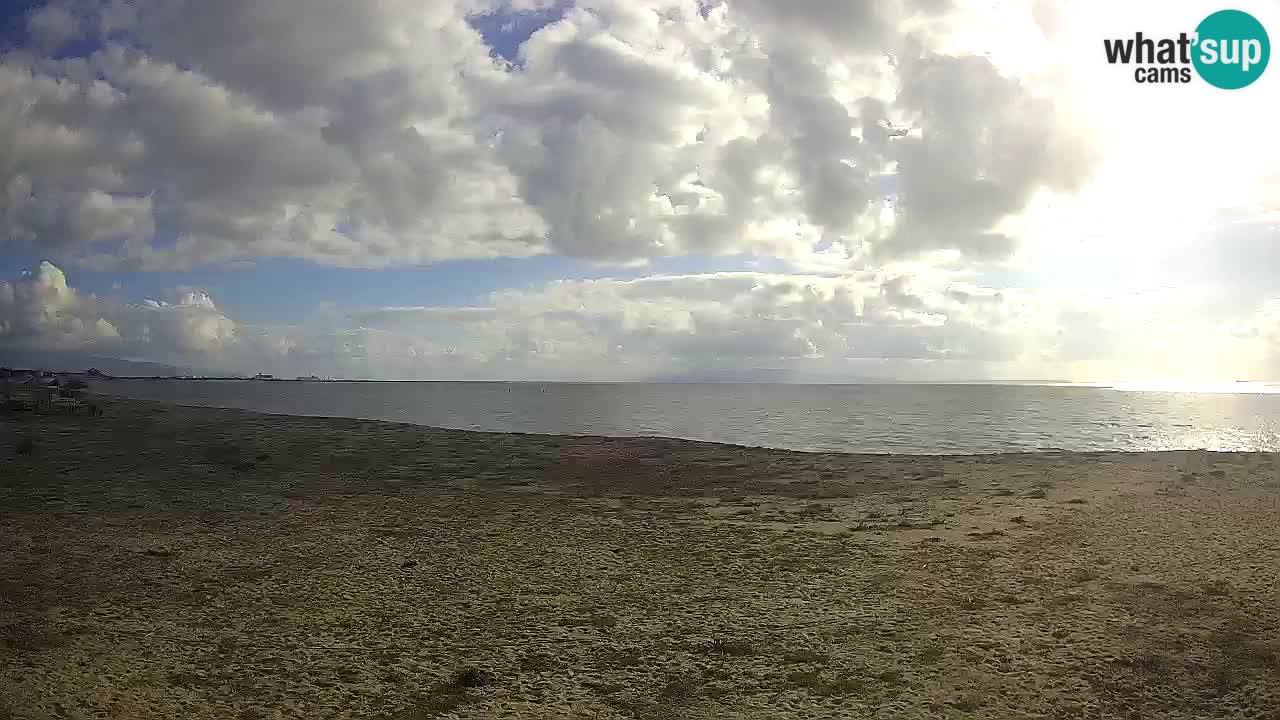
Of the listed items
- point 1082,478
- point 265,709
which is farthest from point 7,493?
point 1082,478

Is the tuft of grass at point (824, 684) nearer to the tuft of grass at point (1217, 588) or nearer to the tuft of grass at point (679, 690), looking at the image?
the tuft of grass at point (679, 690)

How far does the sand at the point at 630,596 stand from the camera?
375 inches

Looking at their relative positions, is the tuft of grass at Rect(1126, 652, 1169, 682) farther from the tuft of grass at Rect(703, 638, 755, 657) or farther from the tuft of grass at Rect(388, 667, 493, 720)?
the tuft of grass at Rect(388, 667, 493, 720)

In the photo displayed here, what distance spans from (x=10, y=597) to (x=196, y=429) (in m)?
25.5

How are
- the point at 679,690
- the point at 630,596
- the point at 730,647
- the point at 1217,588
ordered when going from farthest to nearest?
the point at 630,596, the point at 1217,588, the point at 730,647, the point at 679,690

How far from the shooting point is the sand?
9.52 metres

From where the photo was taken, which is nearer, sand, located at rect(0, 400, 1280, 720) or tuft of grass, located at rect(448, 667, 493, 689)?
sand, located at rect(0, 400, 1280, 720)

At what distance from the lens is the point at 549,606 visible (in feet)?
42.3

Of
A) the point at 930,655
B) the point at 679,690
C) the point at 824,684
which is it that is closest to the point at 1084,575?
the point at 930,655

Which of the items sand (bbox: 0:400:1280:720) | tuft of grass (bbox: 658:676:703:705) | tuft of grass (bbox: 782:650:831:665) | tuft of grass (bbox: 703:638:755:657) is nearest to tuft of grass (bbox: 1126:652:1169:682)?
sand (bbox: 0:400:1280:720)

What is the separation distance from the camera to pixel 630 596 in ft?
43.8

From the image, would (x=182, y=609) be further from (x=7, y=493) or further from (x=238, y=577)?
(x=7, y=493)

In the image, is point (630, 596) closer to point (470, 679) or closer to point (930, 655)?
point (470, 679)

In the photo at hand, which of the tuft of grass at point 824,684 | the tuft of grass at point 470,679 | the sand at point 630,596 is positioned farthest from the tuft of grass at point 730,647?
the tuft of grass at point 470,679
